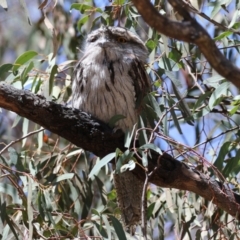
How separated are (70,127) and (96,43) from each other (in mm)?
792

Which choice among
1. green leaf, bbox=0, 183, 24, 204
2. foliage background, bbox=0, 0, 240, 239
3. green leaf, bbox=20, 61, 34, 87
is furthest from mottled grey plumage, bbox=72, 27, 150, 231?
green leaf, bbox=0, 183, 24, 204

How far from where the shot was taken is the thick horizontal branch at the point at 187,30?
1.36 meters

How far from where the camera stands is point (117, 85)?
9.73 feet

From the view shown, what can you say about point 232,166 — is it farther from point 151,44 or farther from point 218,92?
point 151,44

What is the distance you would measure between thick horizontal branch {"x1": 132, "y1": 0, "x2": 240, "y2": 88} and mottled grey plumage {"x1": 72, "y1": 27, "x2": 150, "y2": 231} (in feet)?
4.66

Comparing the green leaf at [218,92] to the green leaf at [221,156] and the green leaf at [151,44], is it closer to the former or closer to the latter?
the green leaf at [221,156]

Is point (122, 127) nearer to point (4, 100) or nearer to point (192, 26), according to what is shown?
point (4, 100)

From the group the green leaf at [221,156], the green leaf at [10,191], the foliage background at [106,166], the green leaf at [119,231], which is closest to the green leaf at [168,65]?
the foliage background at [106,166]

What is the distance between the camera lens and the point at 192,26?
1382 millimetres

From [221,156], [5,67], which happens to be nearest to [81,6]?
[5,67]

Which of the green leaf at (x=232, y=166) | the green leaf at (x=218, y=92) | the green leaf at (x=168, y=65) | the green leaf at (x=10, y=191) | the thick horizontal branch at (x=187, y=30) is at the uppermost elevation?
the green leaf at (x=168, y=65)

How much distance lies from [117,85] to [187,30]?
5.24 ft

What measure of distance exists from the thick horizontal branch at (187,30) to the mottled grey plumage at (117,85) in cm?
142

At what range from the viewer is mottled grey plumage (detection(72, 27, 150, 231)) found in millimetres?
2963
